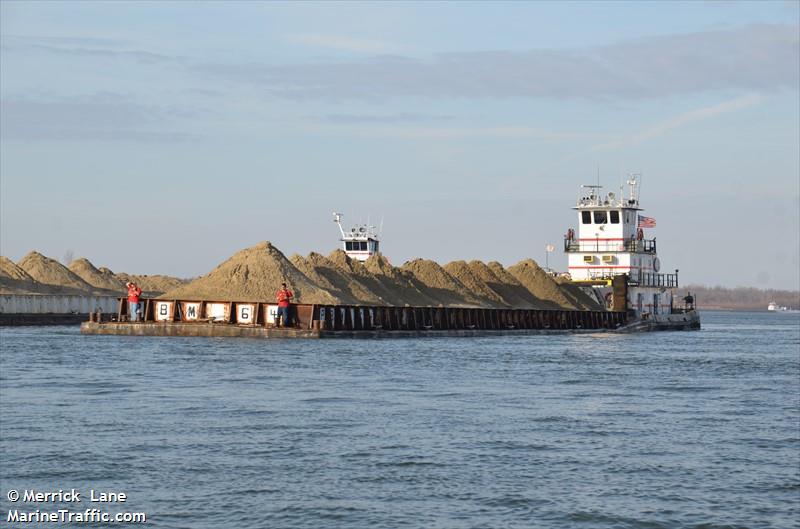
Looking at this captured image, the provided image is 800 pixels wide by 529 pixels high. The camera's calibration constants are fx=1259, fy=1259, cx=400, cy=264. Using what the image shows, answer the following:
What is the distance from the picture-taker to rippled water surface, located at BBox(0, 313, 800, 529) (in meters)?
18.3

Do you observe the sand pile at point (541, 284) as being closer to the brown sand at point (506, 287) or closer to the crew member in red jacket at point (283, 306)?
the brown sand at point (506, 287)

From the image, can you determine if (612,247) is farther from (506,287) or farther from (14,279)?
(14,279)

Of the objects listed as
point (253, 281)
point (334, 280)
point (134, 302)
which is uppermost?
point (334, 280)

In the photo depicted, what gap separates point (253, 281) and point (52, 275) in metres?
35.1

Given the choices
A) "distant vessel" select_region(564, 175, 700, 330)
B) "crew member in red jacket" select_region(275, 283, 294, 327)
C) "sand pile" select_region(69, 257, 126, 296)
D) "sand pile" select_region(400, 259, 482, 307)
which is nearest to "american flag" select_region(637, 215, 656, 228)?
"distant vessel" select_region(564, 175, 700, 330)

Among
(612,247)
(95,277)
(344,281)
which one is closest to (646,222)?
(612,247)

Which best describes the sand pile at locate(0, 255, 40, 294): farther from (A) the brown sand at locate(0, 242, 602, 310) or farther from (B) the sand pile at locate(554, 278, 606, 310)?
(B) the sand pile at locate(554, 278, 606, 310)

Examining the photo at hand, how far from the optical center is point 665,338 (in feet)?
256

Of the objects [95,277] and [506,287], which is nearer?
[506,287]

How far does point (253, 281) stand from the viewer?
7562cm

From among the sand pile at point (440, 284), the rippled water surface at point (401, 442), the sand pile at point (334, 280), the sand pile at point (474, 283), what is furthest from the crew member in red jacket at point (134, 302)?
the sand pile at point (474, 283)

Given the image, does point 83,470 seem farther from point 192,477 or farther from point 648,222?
point 648,222

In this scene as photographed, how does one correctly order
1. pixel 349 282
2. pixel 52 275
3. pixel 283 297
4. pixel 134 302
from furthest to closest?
pixel 52 275 < pixel 349 282 < pixel 134 302 < pixel 283 297

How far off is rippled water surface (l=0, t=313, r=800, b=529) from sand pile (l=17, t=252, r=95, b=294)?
6124 centimetres
